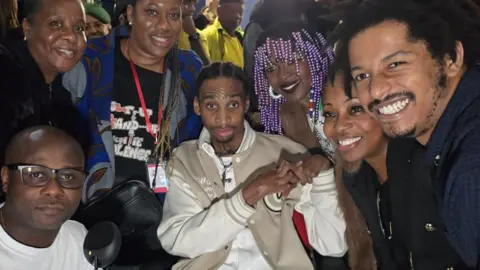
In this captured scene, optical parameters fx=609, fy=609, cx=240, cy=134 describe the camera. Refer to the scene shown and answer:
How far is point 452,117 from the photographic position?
2.20 meters

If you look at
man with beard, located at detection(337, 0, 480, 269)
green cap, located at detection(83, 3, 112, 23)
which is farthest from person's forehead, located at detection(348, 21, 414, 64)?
green cap, located at detection(83, 3, 112, 23)

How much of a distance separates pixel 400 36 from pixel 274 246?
1304mm

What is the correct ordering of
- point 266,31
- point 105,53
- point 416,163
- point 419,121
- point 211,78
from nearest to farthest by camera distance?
point 419,121 → point 416,163 → point 211,78 → point 105,53 → point 266,31

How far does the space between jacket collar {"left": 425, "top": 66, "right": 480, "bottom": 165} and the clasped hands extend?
834 millimetres

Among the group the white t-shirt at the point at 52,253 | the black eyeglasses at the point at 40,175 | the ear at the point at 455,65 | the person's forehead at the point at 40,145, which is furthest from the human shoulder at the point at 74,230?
the ear at the point at 455,65

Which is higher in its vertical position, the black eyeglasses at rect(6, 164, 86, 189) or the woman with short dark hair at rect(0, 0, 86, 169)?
the woman with short dark hair at rect(0, 0, 86, 169)

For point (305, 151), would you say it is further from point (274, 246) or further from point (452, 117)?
point (452, 117)

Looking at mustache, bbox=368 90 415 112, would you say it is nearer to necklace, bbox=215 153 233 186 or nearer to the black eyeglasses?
necklace, bbox=215 153 233 186

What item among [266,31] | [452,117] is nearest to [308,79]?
[266,31]

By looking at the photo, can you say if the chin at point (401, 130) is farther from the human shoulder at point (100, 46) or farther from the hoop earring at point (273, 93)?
the human shoulder at point (100, 46)

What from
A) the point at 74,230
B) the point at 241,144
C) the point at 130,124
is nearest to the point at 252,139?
the point at 241,144

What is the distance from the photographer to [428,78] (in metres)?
2.34

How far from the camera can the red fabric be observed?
3.22 meters

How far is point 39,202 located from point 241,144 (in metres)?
1.10
